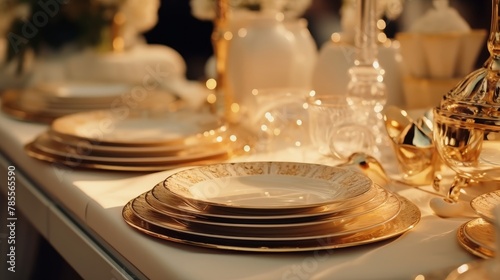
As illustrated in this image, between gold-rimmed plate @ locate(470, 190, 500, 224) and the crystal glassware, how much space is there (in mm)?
66

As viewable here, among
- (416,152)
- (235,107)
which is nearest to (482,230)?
(416,152)

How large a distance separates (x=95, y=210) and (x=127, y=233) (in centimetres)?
13

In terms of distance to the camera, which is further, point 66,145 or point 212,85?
point 212,85

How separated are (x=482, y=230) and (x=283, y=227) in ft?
0.65

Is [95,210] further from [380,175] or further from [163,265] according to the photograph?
[380,175]

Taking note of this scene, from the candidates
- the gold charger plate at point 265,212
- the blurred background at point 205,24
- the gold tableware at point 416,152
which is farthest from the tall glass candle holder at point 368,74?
the blurred background at point 205,24

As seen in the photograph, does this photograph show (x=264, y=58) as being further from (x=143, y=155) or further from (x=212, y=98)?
(x=143, y=155)

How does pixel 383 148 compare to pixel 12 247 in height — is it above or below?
above

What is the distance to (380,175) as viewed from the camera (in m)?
1.02

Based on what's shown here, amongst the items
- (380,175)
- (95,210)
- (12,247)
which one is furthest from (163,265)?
(12,247)

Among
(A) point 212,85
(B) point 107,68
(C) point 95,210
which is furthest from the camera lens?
(B) point 107,68

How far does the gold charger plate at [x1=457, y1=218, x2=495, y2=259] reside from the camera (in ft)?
2.38

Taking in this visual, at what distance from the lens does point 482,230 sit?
2.55 ft

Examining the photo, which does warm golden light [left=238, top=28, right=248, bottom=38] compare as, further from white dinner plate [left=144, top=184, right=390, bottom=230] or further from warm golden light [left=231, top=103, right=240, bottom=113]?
white dinner plate [left=144, top=184, right=390, bottom=230]
